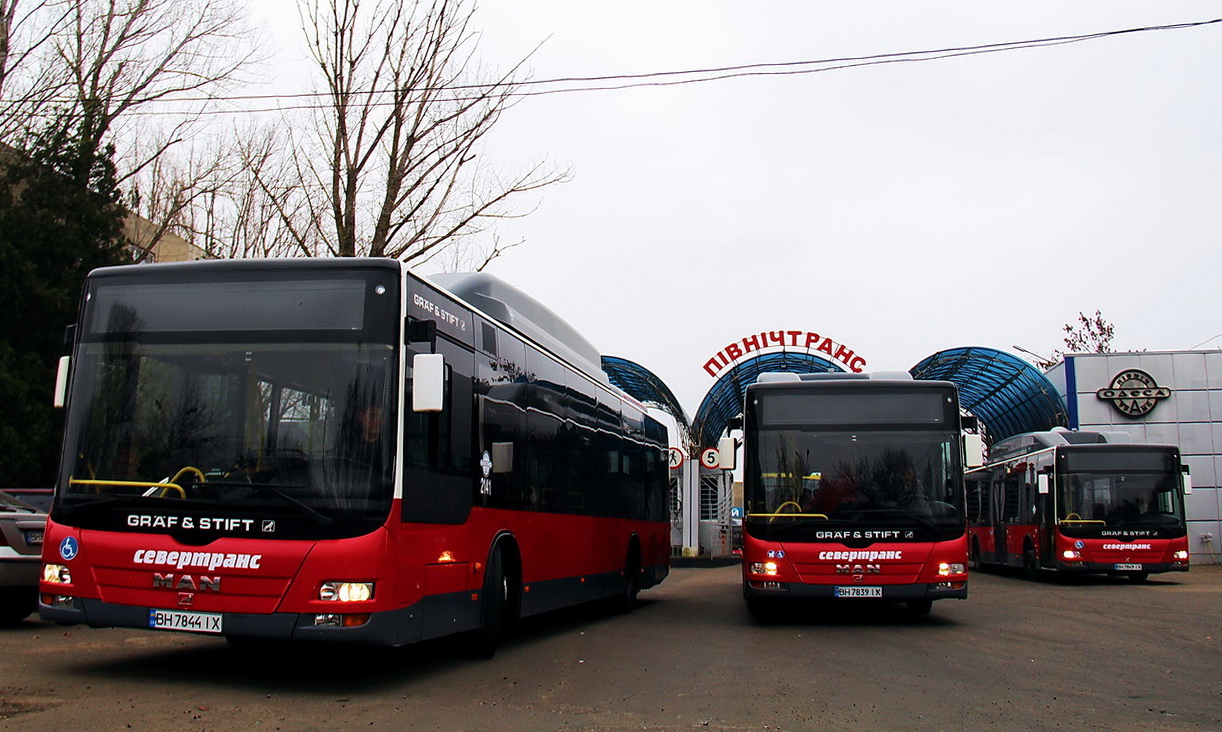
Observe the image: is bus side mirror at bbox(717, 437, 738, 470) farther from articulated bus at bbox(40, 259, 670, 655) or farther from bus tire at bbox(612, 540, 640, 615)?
articulated bus at bbox(40, 259, 670, 655)

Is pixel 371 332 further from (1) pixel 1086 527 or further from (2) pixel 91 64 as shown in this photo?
(2) pixel 91 64

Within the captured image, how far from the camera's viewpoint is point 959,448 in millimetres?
13836

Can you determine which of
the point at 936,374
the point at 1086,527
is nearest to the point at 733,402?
the point at 936,374

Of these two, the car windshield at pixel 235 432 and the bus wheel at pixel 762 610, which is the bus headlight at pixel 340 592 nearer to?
the car windshield at pixel 235 432

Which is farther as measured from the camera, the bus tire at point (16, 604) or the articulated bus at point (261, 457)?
the bus tire at point (16, 604)

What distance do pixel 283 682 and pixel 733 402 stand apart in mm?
37457

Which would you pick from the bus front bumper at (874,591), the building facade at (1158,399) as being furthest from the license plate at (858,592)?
the building facade at (1158,399)

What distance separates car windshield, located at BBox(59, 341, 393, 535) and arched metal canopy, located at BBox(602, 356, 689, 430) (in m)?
32.2

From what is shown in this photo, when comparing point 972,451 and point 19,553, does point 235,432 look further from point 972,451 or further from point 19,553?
point 972,451

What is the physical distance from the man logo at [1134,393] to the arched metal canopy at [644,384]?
13.7 meters

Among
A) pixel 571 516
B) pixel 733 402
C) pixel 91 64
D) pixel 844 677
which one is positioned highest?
pixel 91 64

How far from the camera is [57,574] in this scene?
831 centimetres

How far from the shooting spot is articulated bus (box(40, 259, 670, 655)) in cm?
786

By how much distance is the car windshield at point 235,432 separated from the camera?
7.94 m
